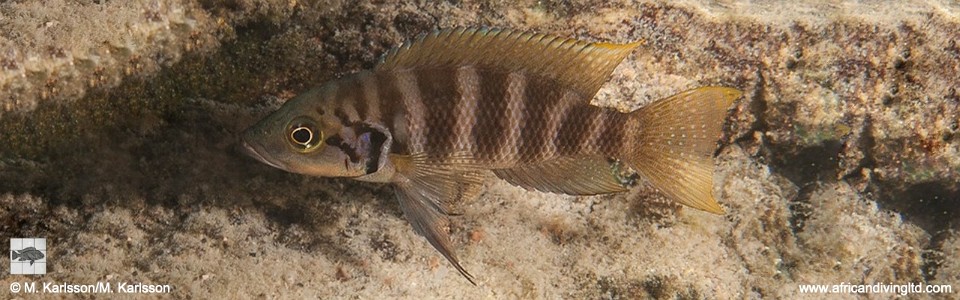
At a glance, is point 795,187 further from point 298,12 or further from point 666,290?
point 298,12

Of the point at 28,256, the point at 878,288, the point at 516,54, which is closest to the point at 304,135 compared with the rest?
the point at 516,54

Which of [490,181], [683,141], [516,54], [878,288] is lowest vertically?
[878,288]

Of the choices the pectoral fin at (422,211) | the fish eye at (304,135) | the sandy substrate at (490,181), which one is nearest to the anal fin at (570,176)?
the pectoral fin at (422,211)

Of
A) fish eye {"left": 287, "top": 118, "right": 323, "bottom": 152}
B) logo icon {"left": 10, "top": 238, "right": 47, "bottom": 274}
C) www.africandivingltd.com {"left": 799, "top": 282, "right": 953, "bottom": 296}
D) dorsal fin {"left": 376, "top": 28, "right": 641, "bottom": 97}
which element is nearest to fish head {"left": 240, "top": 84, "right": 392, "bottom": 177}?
fish eye {"left": 287, "top": 118, "right": 323, "bottom": 152}

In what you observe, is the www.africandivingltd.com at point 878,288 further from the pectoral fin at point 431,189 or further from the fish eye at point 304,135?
the fish eye at point 304,135

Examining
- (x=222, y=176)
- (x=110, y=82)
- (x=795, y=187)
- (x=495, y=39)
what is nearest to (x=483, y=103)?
(x=495, y=39)

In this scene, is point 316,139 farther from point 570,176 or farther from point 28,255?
point 28,255
